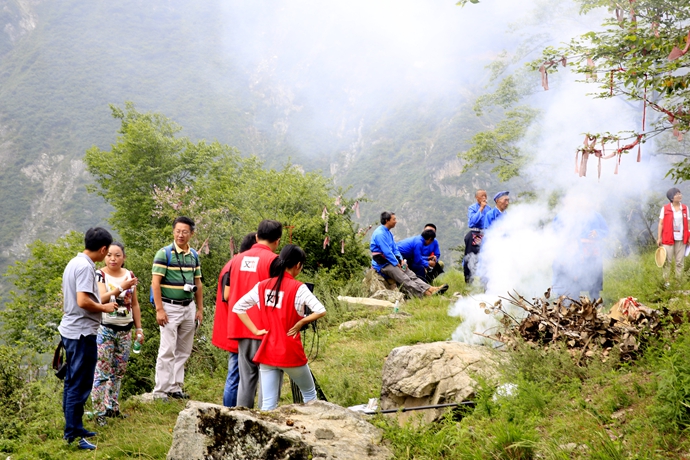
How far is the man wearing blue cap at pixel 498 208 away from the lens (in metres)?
8.98

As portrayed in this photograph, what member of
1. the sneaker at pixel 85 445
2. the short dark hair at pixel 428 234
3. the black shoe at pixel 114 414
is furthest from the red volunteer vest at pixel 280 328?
the short dark hair at pixel 428 234

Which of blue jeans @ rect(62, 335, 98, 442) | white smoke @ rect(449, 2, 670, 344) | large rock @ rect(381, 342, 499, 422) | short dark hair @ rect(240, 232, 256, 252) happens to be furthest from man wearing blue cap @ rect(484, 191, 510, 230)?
blue jeans @ rect(62, 335, 98, 442)

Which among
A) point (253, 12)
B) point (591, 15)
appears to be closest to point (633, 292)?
point (591, 15)

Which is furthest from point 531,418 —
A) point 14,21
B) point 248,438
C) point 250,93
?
point 14,21

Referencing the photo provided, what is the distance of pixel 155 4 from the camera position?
516 feet

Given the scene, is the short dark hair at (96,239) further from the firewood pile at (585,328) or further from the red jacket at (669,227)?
the red jacket at (669,227)

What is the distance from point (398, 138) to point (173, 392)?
95.0 m

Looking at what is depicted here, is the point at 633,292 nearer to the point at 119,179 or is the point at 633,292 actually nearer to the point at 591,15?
the point at 591,15

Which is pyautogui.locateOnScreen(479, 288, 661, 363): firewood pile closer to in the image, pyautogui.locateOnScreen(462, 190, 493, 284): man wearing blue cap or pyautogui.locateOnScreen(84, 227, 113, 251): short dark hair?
pyautogui.locateOnScreen(84, 227, 113, 251): short dark hair

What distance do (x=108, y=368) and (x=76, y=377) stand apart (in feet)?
2.28

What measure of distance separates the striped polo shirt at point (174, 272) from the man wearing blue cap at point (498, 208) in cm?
538

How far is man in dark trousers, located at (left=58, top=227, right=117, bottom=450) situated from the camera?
4934mm

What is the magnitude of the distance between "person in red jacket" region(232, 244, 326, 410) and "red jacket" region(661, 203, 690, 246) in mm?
7318

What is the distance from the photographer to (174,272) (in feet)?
19.7
